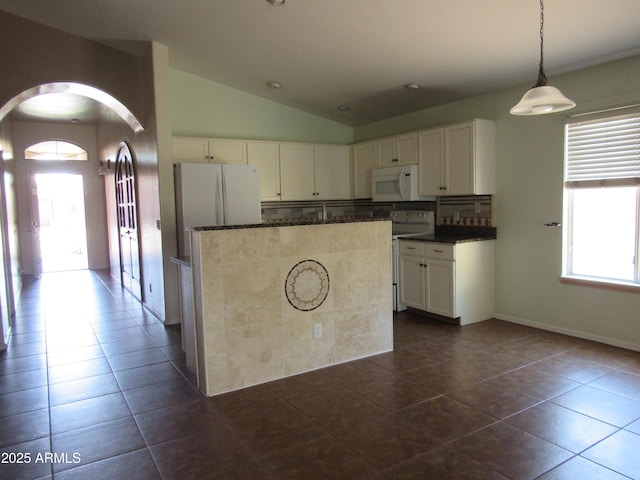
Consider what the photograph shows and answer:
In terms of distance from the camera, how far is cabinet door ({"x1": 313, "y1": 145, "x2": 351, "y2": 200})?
5.98 m

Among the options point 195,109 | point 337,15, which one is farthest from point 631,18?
point 195,109

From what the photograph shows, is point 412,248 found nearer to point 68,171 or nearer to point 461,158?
point 461,158

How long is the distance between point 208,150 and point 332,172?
5.76 ft

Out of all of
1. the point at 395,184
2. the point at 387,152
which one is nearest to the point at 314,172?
the point at 387,152

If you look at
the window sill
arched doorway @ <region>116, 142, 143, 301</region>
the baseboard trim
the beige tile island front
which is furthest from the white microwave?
arched doorway @ <region>116, 142, 143, 301</region>

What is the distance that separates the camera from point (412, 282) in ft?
15.9

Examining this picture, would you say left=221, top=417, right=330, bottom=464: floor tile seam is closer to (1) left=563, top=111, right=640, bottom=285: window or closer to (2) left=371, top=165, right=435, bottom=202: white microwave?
(1) left=563, top=111, right=640, bottom=285: window

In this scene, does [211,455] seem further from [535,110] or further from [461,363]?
[535,110]

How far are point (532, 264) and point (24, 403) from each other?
14.5 ft

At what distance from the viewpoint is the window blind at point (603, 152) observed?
3.52m

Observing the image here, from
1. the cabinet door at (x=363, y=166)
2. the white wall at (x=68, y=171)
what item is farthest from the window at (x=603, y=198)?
the white wall at (x=68, y=171)

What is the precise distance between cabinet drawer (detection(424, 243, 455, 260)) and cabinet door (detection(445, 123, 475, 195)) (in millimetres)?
612

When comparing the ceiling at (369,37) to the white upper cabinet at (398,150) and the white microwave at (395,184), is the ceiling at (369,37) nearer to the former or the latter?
the white upper cabinet at (398,150)

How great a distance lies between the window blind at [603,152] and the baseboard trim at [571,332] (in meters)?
1.34
